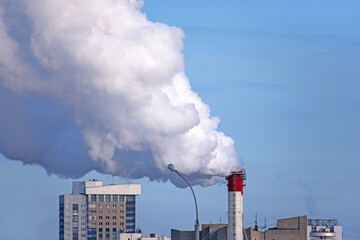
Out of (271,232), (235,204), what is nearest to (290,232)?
(271,232)

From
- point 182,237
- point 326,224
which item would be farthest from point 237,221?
point 326,224

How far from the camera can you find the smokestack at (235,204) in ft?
422

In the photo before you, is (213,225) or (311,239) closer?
(213,225)

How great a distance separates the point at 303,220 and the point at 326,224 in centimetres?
3312

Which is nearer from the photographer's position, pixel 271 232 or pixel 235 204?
pixel 235 204

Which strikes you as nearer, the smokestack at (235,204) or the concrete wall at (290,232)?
the smokestack at (235,204)

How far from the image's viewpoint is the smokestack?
128750 millimetres

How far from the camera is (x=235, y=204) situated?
130m

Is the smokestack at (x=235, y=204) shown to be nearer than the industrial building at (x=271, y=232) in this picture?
Yes

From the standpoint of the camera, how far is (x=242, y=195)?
432 feet

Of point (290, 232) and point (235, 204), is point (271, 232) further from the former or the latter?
point (235, 204)

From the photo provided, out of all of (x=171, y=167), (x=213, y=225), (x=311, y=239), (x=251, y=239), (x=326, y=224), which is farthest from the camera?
(x=326, y=224)

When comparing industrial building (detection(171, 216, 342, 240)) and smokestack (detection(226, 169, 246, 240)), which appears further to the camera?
industrial building (detection(171, 216, 342, 240))

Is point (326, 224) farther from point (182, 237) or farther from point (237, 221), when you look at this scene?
point (237, 221)
